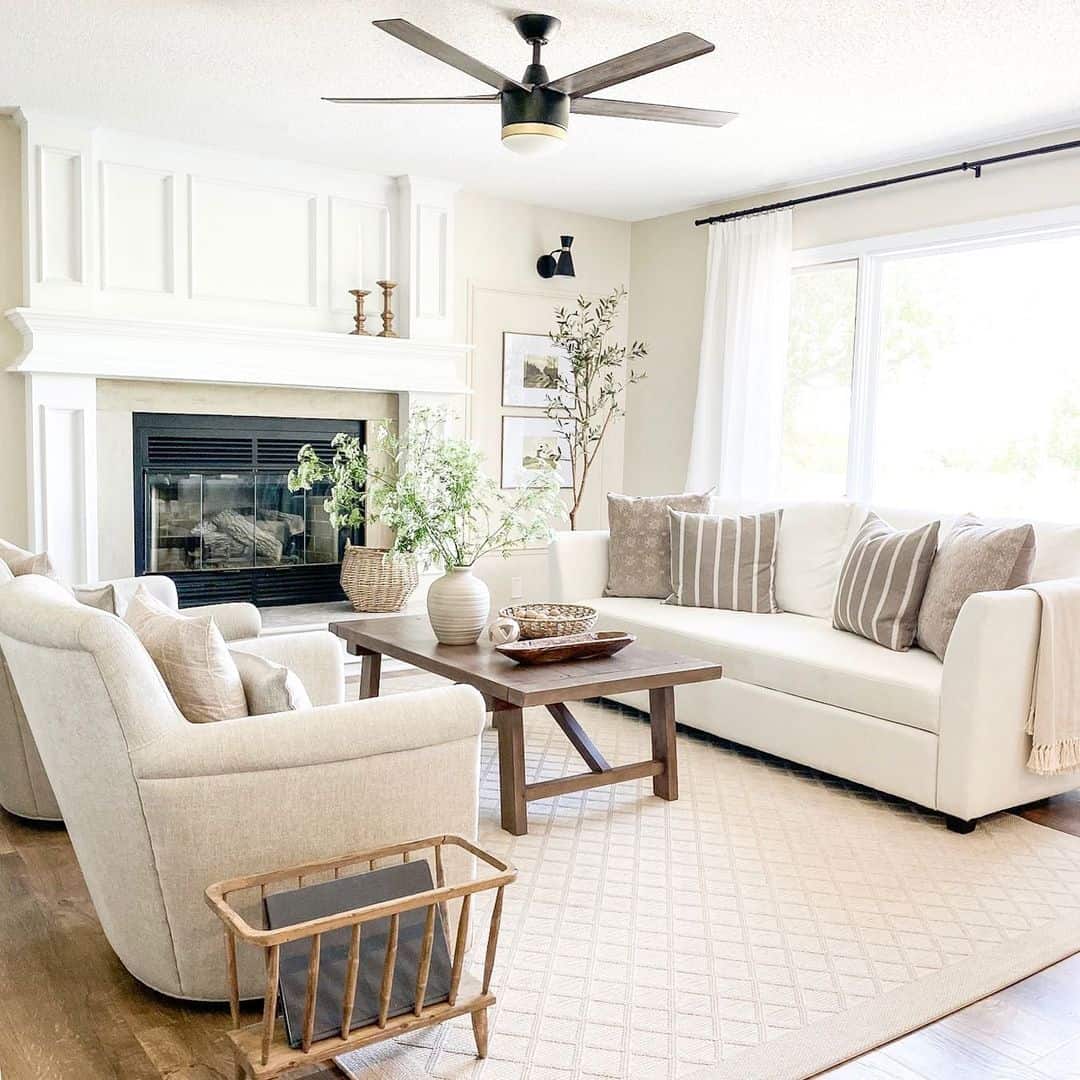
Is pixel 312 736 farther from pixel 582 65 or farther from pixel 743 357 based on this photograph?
pixel 743 357

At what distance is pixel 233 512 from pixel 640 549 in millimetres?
2190

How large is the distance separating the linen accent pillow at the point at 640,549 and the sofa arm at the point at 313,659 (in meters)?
2.02

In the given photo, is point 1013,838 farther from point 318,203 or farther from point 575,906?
point 318,203

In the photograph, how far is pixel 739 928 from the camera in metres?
2.58

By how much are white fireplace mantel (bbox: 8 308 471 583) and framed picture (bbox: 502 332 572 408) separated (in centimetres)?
127

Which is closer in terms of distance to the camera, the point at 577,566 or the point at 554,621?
the point at 554,621

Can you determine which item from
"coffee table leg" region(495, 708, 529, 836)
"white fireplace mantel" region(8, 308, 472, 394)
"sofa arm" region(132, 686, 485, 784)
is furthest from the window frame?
"sofa arm" region(132, 686, 485, 784)

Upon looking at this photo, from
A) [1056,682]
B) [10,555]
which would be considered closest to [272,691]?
[10,555]

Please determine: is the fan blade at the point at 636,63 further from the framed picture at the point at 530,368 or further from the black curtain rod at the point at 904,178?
the framed picture at the point at 530,368

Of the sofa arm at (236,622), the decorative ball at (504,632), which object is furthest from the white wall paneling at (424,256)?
the sofa arm at (236,622)

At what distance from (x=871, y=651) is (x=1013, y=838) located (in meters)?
0.78

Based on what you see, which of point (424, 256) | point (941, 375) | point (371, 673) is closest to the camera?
point (371, 673)

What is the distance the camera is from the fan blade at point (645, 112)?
3.38m

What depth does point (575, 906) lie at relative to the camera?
2.69m
